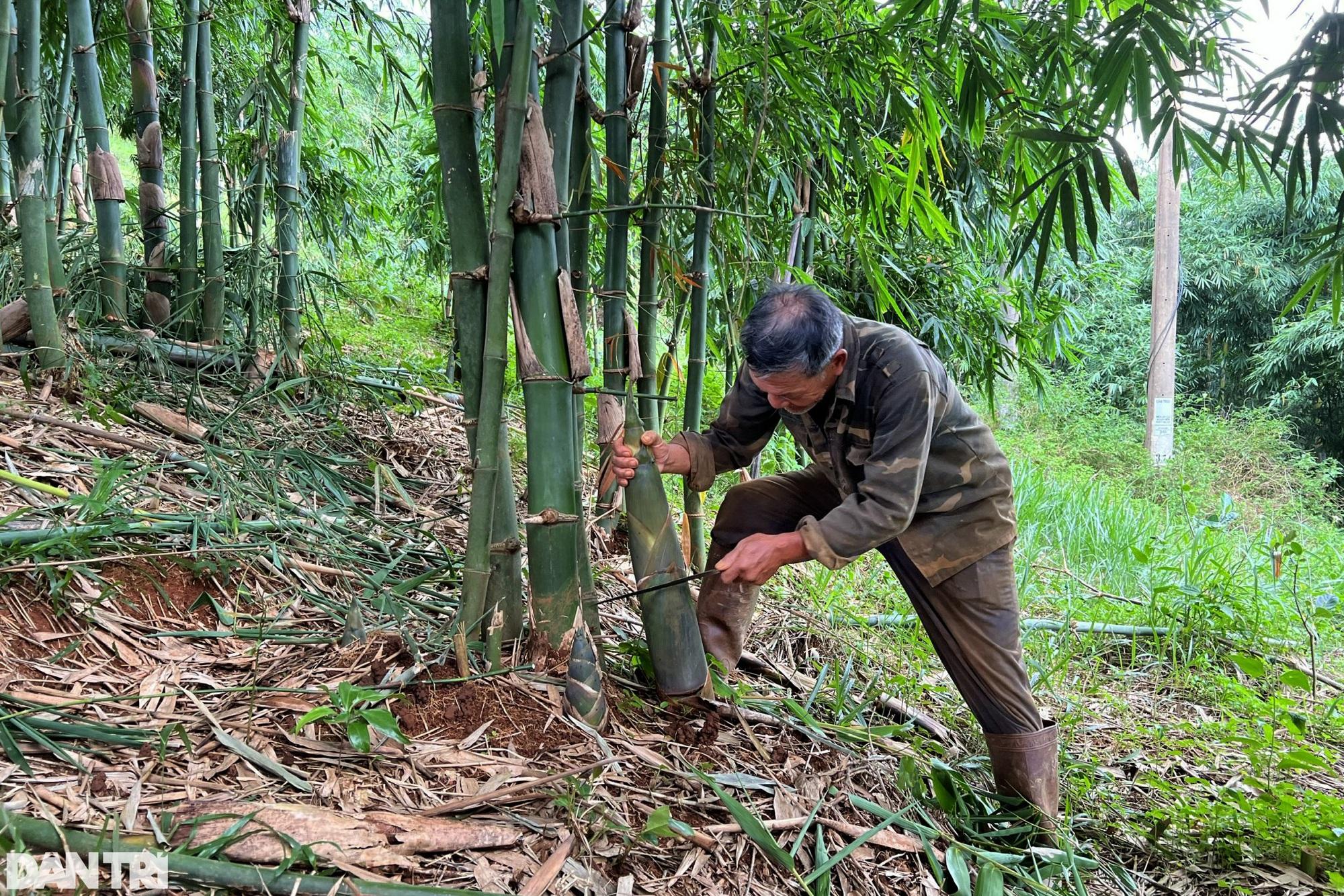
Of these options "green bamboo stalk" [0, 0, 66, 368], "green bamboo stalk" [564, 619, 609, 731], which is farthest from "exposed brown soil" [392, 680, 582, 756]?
"green bamboo stalk" [0, 0, 66, 368]

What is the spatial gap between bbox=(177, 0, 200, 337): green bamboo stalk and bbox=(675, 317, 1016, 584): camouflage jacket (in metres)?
1.97

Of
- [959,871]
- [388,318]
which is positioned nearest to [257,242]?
[959,871]

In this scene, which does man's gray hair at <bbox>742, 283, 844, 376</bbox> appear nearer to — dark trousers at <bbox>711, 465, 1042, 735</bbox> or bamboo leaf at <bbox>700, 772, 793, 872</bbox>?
dark trousers at <bbox>711, 465, 1042, 735</bbox>

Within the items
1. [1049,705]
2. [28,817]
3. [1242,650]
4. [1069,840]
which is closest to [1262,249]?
[1242,650]

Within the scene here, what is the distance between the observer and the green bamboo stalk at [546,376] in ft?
5.47

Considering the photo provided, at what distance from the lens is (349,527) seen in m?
2.39

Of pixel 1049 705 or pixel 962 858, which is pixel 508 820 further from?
pixel 1049 705

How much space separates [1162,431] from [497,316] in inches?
360

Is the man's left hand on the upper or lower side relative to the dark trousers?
upper

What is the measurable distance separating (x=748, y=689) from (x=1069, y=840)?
0.87 m

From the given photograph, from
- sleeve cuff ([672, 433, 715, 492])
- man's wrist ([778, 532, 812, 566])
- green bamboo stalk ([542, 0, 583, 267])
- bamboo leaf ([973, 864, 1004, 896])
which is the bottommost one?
bamboo leaf ([973, 864, 1004, 896])

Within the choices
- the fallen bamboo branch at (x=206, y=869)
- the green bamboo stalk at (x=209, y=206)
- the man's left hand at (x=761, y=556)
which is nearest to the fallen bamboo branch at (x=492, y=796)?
the fallen bamboo branch at (x=206, y=869)

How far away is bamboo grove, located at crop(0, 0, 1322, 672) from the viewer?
1728 mm

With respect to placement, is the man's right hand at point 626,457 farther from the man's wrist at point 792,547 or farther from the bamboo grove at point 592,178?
the man's wrist at point 792,547
